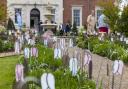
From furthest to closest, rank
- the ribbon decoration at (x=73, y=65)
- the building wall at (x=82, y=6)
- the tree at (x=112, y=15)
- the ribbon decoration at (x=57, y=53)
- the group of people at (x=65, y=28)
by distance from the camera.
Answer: the building wall at (x=82, y=6), the group of people at (x=65, y=28), the tree at (x=112, y=15), the ribbon decoration at (x=57, y=53), the ribbon decoration at (x=73, y=65)

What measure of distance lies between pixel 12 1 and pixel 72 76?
47245 millimetres

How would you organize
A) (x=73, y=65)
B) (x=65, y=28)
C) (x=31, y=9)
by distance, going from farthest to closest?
(x=31, y=9) < (x=65, y=28) < (x=73, y=65)

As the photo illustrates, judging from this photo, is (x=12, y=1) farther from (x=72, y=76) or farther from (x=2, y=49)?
(x=72, y=76)

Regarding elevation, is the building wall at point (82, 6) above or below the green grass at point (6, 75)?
above

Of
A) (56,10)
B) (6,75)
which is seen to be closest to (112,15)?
(6,75)

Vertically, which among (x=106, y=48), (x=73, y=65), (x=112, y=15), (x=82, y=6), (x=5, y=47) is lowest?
(x=5, y=47)

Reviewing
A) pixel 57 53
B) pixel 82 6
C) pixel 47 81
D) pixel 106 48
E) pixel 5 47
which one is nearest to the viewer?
pixel 47 81

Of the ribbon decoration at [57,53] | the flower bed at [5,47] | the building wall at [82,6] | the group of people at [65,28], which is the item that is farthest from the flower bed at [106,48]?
the building wall at [82,6]

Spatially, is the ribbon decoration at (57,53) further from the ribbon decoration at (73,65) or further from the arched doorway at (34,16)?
the arched doorway at (34,16)

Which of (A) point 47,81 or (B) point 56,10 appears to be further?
(B) point 56,10

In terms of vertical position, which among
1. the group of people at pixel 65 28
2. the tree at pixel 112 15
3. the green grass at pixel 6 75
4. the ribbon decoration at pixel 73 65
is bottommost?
the group of people at pixel 65 28

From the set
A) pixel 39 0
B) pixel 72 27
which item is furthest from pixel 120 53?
pixel 39 0

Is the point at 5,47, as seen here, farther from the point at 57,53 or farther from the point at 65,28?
the point at 65,28

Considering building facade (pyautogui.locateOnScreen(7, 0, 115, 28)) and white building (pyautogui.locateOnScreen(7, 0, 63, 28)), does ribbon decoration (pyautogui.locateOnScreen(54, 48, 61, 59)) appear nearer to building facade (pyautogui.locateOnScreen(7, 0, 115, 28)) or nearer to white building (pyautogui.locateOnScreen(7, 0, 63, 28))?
building facade (pyautogui.locateOnScreen(7, 0, 115, 28))
